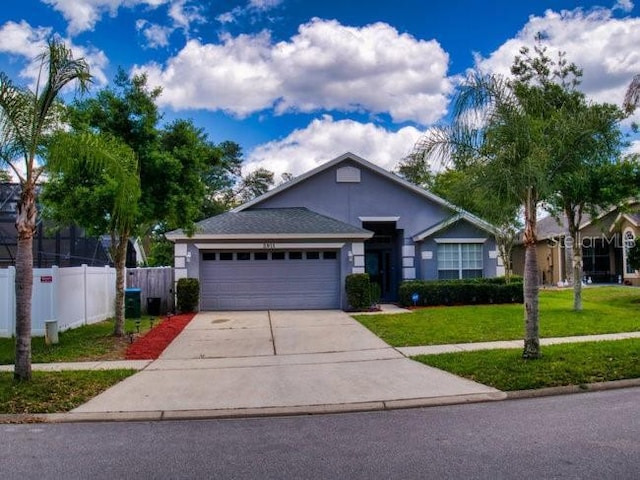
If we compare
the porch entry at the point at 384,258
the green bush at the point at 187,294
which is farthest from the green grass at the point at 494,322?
the green bush at the point at 187,294

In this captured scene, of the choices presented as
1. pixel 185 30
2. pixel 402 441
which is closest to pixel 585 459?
pixel 402 441

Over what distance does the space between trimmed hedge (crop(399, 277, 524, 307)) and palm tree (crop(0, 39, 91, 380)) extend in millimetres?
14515

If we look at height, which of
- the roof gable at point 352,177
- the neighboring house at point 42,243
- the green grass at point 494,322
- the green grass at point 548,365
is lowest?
the green grass at point 548,365

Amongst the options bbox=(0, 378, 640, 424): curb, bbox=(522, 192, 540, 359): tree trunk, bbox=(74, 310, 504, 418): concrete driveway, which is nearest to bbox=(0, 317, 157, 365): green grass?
bbox=(74, 310, 504, 418): concrete driveway

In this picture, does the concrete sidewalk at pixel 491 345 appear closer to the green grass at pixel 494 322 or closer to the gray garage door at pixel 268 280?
the green grass at pixel 494 322

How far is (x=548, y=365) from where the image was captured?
29.5 feet

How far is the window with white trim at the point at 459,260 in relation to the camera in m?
22.8

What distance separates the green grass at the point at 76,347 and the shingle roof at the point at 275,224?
232 inches

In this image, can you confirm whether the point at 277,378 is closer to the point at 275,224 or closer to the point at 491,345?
the point at 491,345

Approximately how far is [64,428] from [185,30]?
12.4 m

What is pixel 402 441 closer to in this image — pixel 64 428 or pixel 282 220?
pixel 64 428

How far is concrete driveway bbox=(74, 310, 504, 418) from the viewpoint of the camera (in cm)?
748

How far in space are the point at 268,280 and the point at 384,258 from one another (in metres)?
6.05

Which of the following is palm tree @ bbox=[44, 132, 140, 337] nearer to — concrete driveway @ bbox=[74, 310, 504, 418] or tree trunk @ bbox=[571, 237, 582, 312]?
concrete driveway @ bbox=[74, 310, 504, 418]
